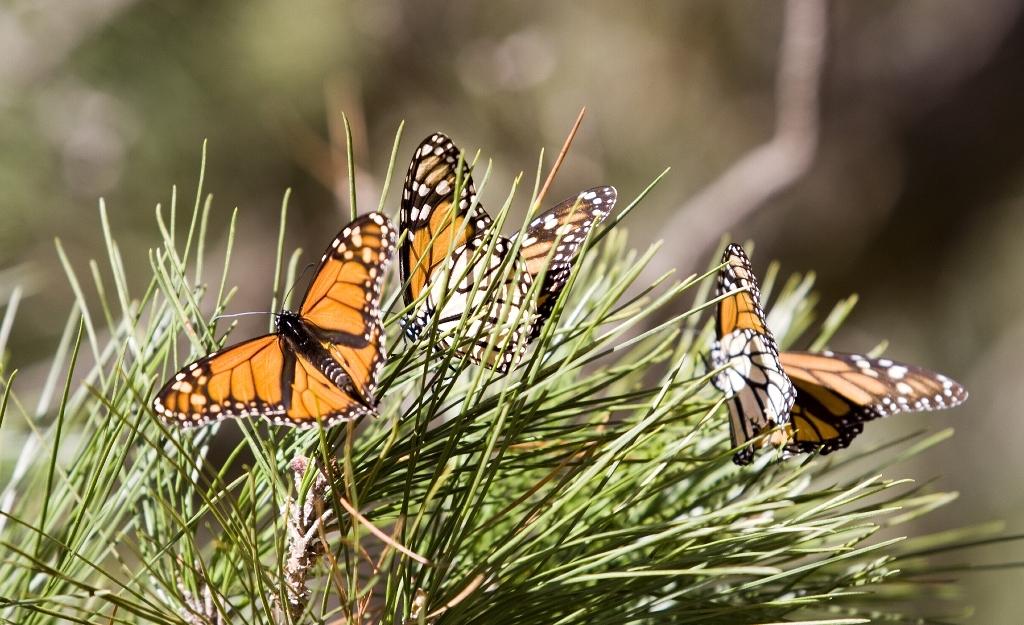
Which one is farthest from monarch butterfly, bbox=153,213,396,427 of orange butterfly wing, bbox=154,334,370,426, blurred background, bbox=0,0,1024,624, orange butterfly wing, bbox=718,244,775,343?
blurred background, bbox=0,0,1024,624

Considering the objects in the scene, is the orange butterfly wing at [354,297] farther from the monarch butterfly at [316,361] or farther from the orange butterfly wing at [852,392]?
the orange butterfly wing at [852,392]

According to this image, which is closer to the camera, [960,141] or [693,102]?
[960,141]

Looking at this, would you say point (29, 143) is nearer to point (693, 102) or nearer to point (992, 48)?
point (693, 102)

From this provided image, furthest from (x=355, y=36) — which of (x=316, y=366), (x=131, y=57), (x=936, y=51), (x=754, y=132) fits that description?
(x=316, y=366)

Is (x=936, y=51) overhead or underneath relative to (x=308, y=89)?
underneath

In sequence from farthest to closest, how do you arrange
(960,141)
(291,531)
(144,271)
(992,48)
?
(144,271)
(960,141)
(992,48)
(291,531)

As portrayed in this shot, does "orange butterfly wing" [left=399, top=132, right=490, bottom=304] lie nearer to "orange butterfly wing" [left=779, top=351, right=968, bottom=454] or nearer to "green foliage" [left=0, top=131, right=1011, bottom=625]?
"green foliage" [left=0, top=131, right=1011, bottom=625]
